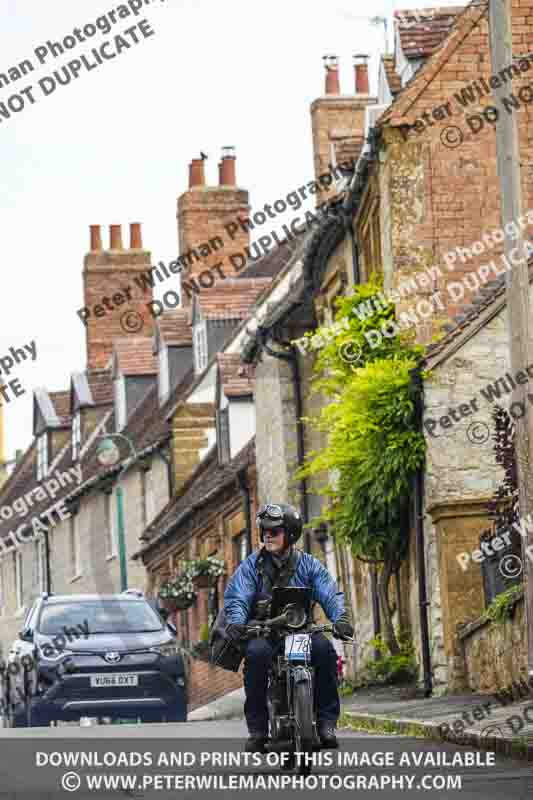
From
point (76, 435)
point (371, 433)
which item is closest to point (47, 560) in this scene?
point (76, 435)

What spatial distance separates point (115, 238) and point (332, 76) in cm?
1888

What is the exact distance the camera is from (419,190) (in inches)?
998

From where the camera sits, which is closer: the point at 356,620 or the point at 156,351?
the point at 356,620

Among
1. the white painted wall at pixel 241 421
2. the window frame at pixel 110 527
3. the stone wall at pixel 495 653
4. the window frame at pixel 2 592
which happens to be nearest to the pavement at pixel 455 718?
the stone wall at pixel 495 653

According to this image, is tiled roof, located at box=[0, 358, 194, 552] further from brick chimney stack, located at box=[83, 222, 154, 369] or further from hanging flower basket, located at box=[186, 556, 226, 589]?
hanging flower basket, located at box=[186, 556, 226, 589]

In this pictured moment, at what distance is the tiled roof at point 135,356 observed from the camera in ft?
174

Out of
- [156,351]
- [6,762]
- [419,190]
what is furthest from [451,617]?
[156,351]

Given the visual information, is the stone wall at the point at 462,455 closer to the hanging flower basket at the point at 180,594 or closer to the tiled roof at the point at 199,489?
the tiled roof at the point at 199,489

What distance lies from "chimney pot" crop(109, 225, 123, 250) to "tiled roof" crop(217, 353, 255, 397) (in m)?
16.5

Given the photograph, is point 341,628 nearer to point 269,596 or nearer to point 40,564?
point 269,596

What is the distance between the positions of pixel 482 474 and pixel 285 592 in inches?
427

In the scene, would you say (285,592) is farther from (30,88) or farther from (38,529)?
(38,529)

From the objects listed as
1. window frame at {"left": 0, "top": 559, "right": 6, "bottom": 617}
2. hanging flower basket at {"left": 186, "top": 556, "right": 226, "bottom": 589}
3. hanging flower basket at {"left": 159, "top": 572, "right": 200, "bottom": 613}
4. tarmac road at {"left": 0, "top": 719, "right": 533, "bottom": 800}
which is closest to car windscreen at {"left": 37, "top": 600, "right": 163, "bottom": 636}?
tarmac road at {"left": 0, "top": 719, "right": 533, "bottom": 800}

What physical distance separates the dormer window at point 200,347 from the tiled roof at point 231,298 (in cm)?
41
